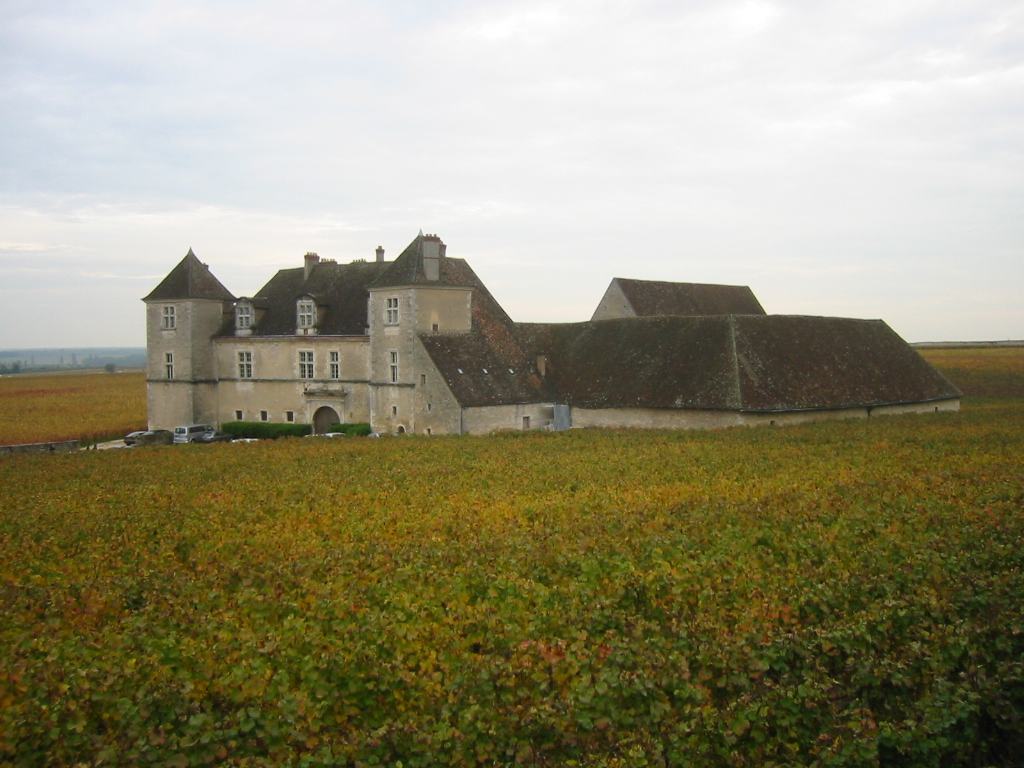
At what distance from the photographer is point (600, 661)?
8.77 meters

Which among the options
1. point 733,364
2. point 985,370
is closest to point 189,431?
point 733,364

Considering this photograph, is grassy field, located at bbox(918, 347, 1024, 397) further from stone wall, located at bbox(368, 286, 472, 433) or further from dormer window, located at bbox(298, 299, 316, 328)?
dormer window, located at bbox(298, 299, 316, 328)

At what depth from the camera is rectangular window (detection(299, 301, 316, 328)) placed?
4359 cm

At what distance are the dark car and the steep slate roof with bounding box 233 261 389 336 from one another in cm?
494

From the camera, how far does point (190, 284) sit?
4575cm

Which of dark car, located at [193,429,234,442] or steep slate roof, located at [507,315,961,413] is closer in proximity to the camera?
steep slate roof, located at [507,315,961,413]

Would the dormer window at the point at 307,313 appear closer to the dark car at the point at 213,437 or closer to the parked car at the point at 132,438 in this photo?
the dark car at the point at 213,437

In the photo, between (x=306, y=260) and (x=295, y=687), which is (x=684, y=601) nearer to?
(x=295, y=687)

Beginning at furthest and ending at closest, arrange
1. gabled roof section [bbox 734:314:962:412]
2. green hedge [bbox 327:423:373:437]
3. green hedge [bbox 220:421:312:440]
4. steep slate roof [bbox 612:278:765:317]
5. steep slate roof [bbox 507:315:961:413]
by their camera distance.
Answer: steep slate roof [bbox 612:278:765:317] < green hedge [bbox 220:421:312:440] < green hedge [bbox 327:423:373:437] < steep slate roof [bbox 507:315:961:413] < gabled roof section [bbox 734:314:962:412]

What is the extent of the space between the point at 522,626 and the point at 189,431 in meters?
37.4

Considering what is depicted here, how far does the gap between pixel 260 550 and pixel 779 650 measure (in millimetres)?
7421

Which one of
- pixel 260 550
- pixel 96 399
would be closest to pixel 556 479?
pixel 260 550

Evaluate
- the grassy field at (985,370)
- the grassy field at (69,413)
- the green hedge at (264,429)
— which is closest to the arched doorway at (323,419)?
the green hedge at (264,429)

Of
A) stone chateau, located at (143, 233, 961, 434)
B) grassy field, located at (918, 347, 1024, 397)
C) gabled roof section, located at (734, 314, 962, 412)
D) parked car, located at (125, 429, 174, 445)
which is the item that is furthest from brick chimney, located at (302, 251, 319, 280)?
grassy field, located at (918, 347, 1024, 397)
